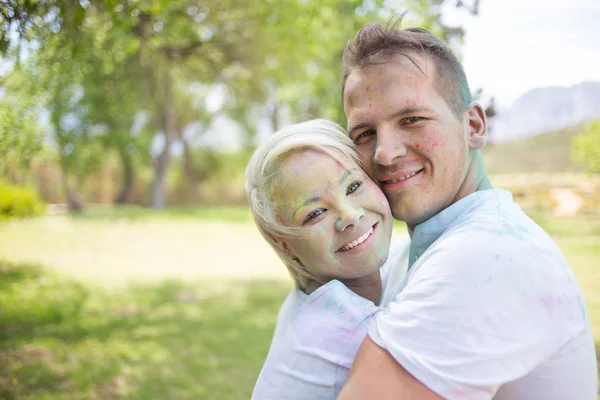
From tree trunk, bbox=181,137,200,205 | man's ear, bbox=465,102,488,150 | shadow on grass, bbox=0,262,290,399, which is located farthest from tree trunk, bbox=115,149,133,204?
man's ear, bbox=465,102,488,150

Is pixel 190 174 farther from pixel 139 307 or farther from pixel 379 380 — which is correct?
pixel 379 380

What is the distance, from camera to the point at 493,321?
1.37 meters

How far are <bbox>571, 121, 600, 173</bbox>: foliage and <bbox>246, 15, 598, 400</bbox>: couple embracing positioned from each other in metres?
6.38

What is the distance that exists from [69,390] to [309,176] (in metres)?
4.03

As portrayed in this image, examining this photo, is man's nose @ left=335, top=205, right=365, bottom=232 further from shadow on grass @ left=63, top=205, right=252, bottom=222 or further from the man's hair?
shadow on grass @ left=63, top=205, right=252, bottom=222

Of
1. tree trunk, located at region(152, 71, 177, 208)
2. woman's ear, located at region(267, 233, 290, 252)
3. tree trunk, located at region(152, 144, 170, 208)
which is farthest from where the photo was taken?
tree trunk, located at region(152, 144, 170, 208)

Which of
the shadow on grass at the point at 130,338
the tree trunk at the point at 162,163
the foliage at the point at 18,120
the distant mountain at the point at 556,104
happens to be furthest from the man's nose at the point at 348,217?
the tree trunk at the point at 162,163

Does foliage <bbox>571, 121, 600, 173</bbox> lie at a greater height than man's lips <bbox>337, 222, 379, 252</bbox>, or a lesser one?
lesser

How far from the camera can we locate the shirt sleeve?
136 centimetres

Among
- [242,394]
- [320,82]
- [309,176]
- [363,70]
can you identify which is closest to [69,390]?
[242,394]

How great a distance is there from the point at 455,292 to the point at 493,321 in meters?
0.12

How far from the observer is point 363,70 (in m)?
2.03

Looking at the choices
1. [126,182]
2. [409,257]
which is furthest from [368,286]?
[126,182]

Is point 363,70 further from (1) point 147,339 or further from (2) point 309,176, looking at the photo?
(1) point 147,339
